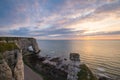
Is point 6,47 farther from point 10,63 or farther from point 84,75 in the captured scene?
point 84,75

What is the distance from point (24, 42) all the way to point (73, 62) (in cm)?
5179

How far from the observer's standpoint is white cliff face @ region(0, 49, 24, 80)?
1339 centimetres

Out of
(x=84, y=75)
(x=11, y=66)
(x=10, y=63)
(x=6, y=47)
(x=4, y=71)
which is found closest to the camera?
(x=4, y=71)

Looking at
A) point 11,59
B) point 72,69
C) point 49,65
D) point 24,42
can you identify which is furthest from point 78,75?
point 24,42

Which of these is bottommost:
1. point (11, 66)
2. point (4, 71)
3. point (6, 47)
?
point (4, 71)

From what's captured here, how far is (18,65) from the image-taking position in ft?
50.8

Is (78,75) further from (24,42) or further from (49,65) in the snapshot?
(24,42)

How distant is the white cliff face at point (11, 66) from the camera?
1339cm

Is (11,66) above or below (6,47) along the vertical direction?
below

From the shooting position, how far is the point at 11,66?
1486cm

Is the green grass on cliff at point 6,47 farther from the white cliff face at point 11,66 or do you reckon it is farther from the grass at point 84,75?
the grass at point 84,75

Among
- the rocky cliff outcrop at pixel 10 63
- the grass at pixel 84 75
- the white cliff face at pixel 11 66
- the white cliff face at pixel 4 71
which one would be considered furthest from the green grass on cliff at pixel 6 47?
the grass at pixel 84 75

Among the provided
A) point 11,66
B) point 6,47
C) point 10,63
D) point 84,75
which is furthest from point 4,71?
point 84,75

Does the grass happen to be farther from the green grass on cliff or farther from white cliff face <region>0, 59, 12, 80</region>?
the green grass on cliff
